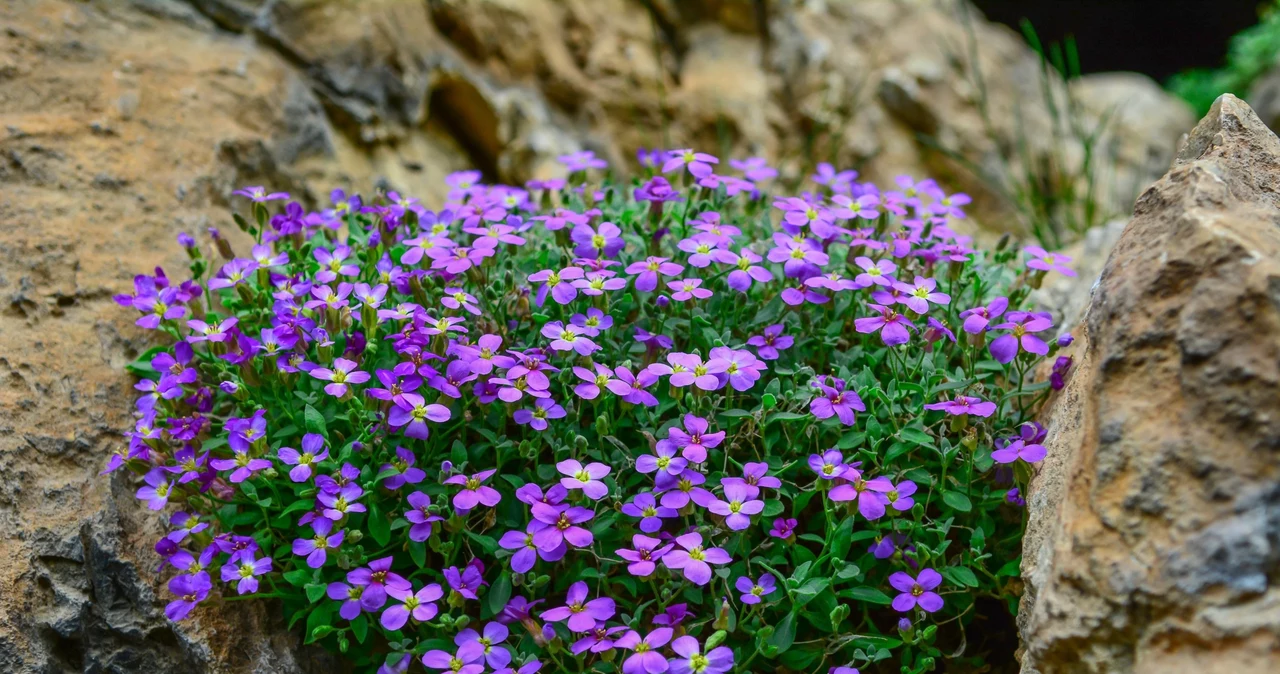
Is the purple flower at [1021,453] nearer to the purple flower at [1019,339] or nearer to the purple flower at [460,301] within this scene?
the purple flower at [1019,339]

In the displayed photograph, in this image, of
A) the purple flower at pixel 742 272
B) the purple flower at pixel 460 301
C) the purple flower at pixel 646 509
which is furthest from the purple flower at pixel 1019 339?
the purple flower at pixel 460 301

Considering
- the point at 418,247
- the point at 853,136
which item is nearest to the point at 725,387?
the point at 418,247

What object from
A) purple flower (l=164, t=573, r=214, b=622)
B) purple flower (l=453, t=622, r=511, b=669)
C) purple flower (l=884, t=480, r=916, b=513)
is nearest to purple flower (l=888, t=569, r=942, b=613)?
purple flower (l=884, t=480, r=916, b=513)

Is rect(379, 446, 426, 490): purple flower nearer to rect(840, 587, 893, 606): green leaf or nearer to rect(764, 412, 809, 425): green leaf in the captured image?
rect(764, 412, 809, 425): green leaf

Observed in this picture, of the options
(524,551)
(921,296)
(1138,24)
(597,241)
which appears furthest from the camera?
(1138,24)

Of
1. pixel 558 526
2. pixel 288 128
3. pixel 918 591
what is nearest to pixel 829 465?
pixel 918 591

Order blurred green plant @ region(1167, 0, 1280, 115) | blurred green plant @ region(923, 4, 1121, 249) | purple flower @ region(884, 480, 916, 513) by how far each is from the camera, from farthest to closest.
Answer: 1. blurred green plant @ region(1167, 0, 1280, 115)
2. blurred green plant @ region(923, 4, 1121, 249)
3. purple flower @ region(884, 480, 916, 513)

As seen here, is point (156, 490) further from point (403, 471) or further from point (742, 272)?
point (742, 272)
